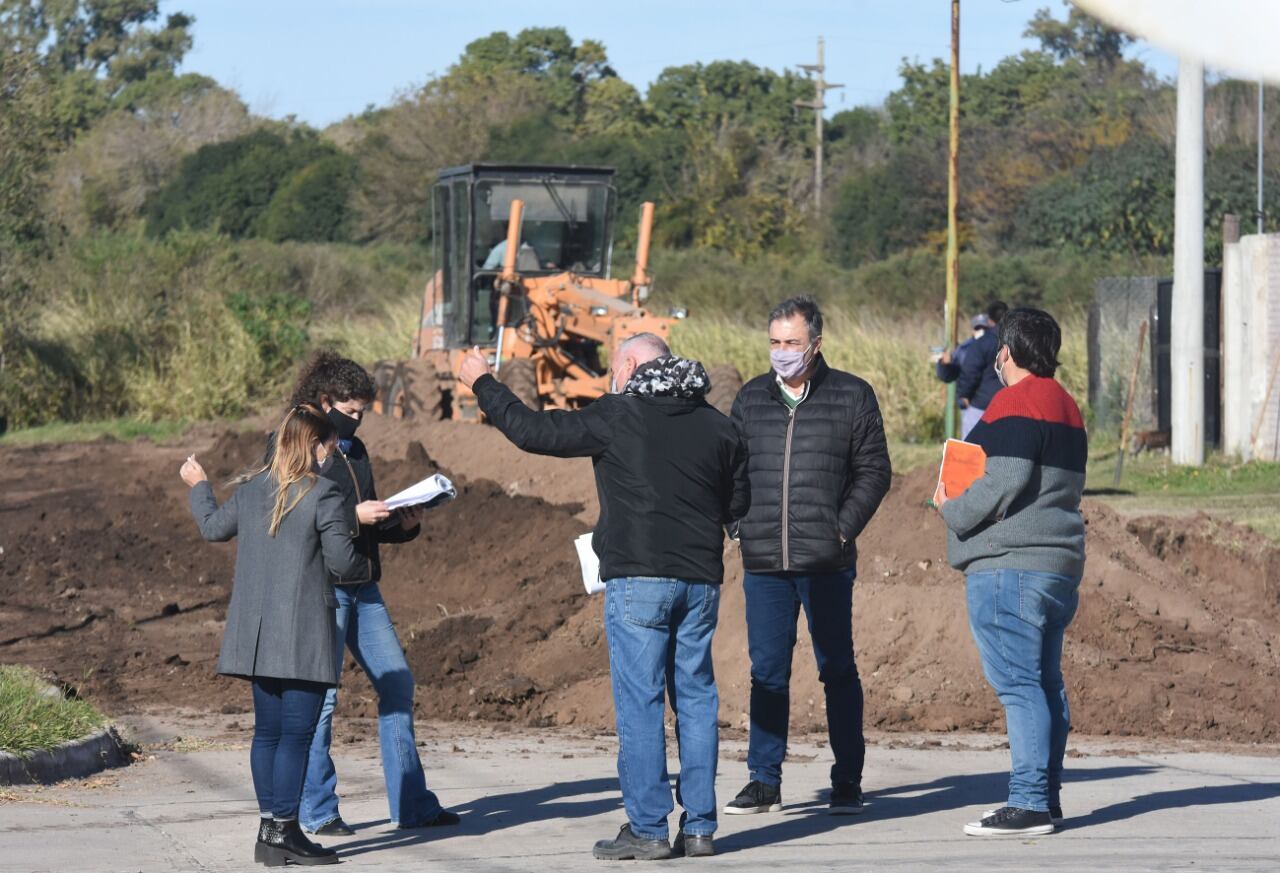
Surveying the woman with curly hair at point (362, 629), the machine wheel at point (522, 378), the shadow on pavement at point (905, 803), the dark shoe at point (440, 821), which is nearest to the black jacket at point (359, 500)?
the woman with curly hair at point (362, 629)

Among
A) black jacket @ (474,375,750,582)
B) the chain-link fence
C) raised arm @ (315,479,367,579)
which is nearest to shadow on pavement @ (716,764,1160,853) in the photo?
black jacket @ (474,375,750,582)

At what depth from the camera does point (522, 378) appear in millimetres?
20453

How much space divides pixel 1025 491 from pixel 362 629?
7.98 ft

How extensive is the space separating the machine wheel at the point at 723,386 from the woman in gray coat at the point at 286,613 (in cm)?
1393

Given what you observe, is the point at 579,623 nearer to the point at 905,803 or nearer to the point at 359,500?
the point at 905,803

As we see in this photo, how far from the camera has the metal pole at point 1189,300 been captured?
68.8 ft

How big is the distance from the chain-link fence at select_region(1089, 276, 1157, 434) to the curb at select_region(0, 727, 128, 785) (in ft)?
57.5

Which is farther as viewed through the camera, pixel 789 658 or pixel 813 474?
pixel 789 658

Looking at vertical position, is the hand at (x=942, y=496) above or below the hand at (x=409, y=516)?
above

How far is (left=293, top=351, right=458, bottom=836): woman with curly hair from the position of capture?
682 cm

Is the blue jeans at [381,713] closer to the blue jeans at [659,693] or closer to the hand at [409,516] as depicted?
the hand at [409,516]

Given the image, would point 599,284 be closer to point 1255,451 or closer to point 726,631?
point 1255,451

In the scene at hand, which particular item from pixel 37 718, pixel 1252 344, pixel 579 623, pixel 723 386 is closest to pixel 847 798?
pixel 37 718

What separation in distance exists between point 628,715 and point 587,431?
3.20 ft
